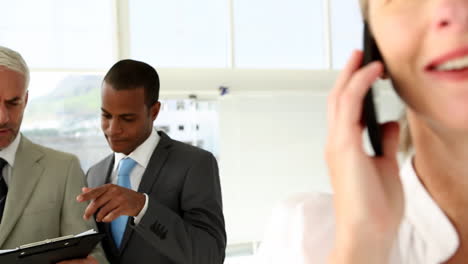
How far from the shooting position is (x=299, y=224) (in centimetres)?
85

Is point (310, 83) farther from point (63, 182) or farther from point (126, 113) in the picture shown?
point (63, 182)

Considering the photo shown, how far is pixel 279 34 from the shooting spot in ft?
16.5

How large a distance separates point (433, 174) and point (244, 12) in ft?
14.3

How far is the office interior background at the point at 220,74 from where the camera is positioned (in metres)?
4.32

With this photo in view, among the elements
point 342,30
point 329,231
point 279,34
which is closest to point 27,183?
point 329,231

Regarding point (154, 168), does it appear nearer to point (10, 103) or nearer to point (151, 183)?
point (151, 183)

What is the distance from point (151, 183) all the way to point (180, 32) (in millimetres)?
2595

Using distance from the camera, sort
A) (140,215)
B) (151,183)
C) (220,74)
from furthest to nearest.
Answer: (220,74) → (151,183) → (140,215)

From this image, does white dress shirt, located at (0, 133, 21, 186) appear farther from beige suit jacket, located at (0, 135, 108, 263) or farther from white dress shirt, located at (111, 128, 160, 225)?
white dress shirt, located at (111, 128, 160, 225)

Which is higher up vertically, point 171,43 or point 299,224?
point 171,43

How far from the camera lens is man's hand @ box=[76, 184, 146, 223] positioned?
1.78 meters

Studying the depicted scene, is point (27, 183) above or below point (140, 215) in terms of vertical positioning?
above

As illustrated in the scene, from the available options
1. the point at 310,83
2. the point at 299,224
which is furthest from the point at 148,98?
the point at 310,83

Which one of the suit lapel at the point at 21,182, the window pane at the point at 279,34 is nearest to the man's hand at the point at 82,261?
the suit lapel at the point at 21,182
